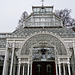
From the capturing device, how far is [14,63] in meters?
11.0

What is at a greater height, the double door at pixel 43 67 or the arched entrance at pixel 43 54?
the arched entrance at pixel 43 54

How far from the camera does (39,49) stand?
40.3 feet

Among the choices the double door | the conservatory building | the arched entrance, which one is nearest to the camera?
the arched entrance

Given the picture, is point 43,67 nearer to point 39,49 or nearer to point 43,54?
point 43,54

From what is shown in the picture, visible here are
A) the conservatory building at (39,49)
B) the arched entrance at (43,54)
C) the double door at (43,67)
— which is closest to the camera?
the arched entrance at (43,54)

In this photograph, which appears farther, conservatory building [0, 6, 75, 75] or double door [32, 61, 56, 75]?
double door [32, 61, 56, 75]

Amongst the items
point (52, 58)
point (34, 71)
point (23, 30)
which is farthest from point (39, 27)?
point (34, 71)

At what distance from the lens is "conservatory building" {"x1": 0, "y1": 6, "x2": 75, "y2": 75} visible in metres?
10.0

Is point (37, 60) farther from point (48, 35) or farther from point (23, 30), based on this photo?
point (23, 30)

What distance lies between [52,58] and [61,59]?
7.46 ft

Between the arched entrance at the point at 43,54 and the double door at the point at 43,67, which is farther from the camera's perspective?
the double door at the point at 43,67

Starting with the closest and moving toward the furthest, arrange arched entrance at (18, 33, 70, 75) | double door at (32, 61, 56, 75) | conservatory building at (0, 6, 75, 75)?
arched entrance at (18, 33, 70, 75)
conservatory building at (0, 6, 75, 75)
double door at (32, 61, 56, 75)

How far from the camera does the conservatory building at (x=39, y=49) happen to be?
32.9ft

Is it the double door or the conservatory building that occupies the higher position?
the conservatory building
